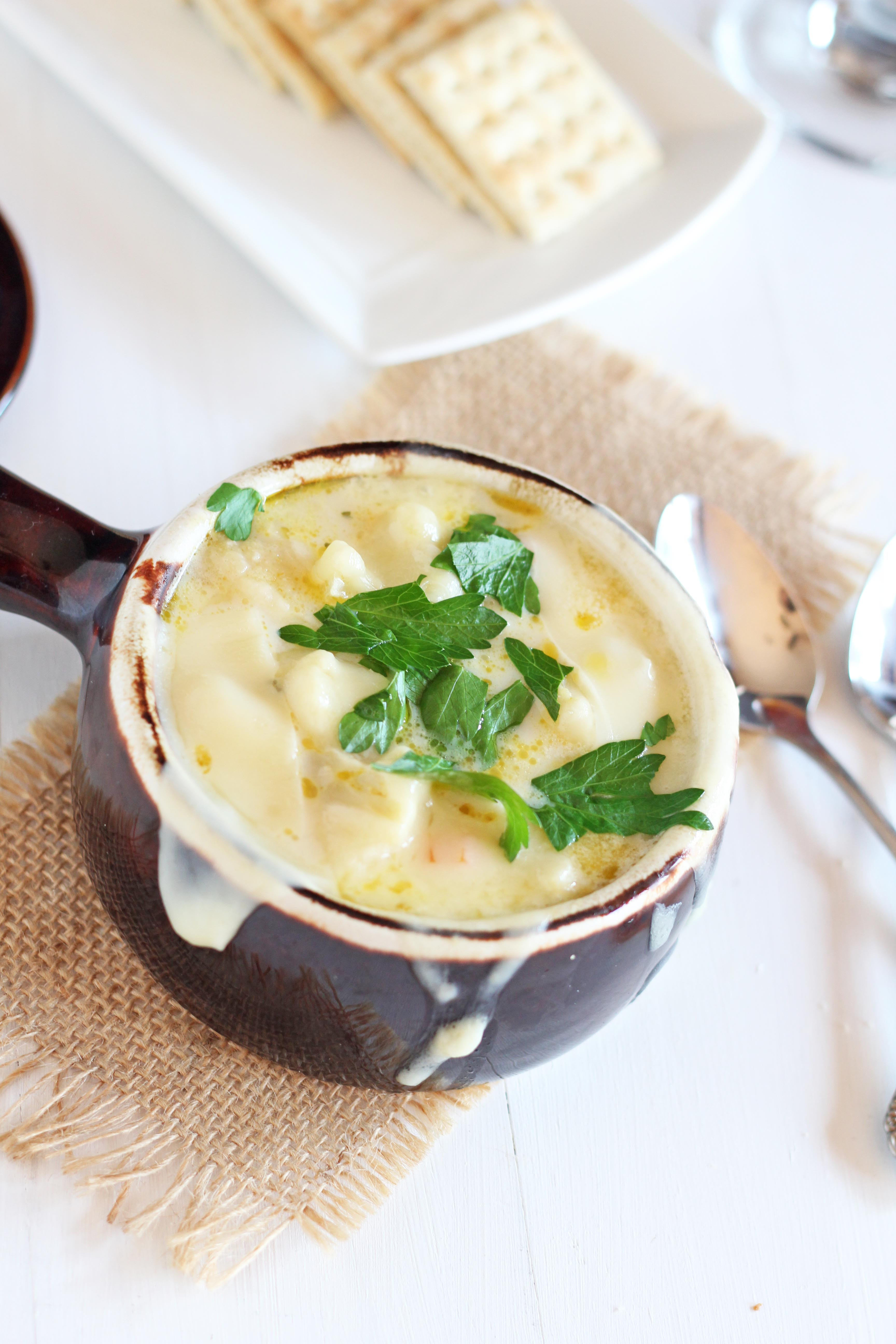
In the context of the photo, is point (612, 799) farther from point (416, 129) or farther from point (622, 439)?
point (416, 129)

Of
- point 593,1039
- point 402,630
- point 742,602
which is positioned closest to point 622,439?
point 742,602

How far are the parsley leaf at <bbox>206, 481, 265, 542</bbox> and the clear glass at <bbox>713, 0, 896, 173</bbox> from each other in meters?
1.53

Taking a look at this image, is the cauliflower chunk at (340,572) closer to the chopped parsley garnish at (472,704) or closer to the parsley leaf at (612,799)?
the chopped parsley garnish at (472,704)

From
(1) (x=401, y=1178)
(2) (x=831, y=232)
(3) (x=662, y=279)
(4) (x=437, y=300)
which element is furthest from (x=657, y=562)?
(2) (x=831, y=232)

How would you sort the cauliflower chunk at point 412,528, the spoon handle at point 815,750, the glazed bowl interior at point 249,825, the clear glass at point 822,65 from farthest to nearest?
the clear glass at point 822,65, the spoon handle at point 815,750, the cauliflower chunk at point 412,528, the glazed bowl interior at point 249,825

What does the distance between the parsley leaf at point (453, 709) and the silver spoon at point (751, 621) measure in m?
0.43

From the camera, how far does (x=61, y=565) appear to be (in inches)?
39.3

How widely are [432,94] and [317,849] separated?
1283mm

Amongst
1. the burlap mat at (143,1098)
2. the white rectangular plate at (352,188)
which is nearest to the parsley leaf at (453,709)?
the burlap mat at (143,1098)

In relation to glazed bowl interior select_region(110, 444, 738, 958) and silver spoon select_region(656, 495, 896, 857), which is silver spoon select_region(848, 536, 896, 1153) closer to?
silver spoon select_region(656, 495, 896, 857)

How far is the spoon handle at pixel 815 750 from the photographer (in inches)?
48.9

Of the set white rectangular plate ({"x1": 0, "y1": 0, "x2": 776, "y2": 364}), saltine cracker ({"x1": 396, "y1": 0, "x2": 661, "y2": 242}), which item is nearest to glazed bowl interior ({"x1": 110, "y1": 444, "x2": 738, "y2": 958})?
white rectangular plate ({"x1": 0, "y1": 0, "x2": 776, "y2": 364})

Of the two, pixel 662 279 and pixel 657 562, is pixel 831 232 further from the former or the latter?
pixel 657 562

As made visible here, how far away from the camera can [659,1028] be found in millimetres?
1135
